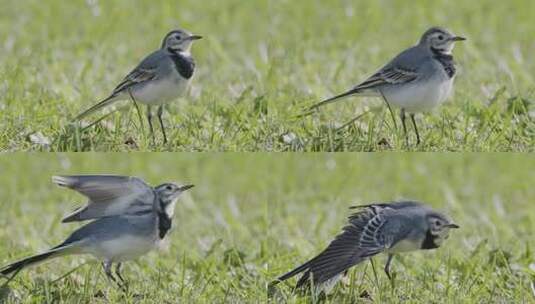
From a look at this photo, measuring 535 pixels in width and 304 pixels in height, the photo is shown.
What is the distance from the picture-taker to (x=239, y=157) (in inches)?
444

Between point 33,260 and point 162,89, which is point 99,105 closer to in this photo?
point 162,89

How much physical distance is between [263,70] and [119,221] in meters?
2.69

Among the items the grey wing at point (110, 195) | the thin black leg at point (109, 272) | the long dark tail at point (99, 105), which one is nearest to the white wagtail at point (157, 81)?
the long dark tail at point (99, 105)

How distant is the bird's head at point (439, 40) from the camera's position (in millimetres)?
9266

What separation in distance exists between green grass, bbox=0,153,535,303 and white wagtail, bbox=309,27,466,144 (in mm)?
1092

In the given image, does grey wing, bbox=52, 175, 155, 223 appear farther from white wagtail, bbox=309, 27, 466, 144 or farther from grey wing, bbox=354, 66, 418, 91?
grey wing, bbox=354, 66, 418, 91

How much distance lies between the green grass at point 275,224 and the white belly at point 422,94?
1113 millimetres

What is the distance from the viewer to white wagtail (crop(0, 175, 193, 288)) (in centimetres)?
809

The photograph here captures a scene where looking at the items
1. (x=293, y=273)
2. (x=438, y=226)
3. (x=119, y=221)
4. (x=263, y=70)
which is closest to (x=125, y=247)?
(x=119, y=221)

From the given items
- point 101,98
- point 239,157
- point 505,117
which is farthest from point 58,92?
point 505,117

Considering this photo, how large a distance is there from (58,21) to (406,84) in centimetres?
458

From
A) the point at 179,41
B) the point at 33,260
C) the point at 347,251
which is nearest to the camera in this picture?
the point at 347,251

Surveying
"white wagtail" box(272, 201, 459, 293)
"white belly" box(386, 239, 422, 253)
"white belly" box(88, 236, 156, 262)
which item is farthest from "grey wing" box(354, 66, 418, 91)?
"white belly" box(88, 236, 156, 262)

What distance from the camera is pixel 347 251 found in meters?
7.89
